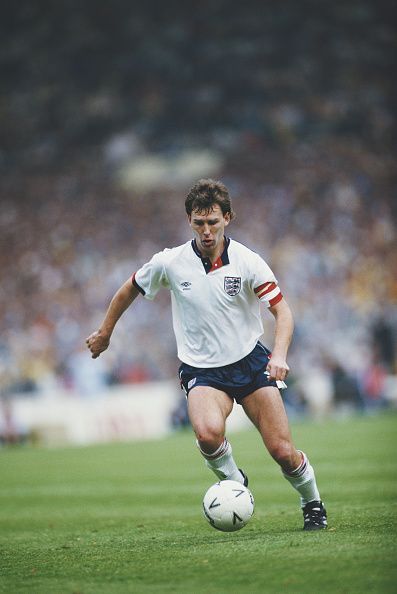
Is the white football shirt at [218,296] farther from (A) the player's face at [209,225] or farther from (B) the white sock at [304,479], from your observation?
(B) the white sock at [304,479]

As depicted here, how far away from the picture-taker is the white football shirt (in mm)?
7148

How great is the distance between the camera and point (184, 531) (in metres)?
7.90

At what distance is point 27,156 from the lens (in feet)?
118

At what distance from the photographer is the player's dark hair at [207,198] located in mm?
6980

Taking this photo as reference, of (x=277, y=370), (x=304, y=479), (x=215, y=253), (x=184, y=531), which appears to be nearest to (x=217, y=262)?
(x=215, y=253)

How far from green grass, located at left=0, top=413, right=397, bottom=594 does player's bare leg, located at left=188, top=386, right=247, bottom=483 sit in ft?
1.92

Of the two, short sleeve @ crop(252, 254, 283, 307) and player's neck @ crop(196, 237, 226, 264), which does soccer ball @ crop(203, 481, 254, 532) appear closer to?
short sleeve @ crop(252, 254, 283, 307)

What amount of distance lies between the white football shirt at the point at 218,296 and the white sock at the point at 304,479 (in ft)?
2.99

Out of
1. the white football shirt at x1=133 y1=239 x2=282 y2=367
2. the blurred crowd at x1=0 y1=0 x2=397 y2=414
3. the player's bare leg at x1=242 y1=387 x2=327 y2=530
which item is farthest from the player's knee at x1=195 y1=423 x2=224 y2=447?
the blurred crowd at x1=0 y1=0 x2=397 y2=414

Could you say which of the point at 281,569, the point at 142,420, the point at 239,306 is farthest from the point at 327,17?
the point at 281,569

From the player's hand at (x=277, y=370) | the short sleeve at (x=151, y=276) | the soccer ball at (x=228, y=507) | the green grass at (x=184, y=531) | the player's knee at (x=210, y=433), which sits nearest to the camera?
the green grass at (x=184, y=531)

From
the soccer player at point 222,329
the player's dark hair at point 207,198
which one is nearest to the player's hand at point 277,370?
the soccer player at point 222,329

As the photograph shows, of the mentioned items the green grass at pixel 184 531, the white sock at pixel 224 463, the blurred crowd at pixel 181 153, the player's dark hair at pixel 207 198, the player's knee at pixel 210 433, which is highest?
the blurred crowd at pixel 181 153

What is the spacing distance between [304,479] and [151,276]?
1876mm
